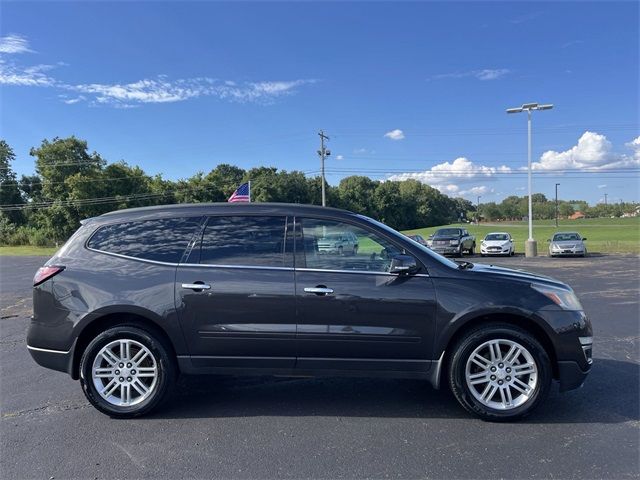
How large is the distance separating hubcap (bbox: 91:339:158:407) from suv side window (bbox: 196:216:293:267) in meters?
0.93

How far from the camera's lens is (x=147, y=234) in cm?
416

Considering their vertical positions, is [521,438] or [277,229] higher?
[277,229]

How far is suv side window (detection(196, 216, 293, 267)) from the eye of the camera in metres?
3.97

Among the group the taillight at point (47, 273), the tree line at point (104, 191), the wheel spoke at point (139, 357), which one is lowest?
the wheel spoke at point (139, 357)

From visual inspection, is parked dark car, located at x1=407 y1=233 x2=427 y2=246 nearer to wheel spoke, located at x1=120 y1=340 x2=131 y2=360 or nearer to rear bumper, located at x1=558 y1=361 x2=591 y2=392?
rear bumper, located at x1=558 y1=361 x2=591 y2=392

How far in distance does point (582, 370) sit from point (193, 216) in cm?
359

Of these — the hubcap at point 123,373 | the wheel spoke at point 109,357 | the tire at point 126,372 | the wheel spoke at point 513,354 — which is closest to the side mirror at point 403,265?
the wheel spoke at point 513,354

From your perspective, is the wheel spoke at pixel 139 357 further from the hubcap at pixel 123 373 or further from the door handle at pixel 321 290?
the door handle at pixel 321 290

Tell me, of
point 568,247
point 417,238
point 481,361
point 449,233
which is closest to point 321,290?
point 481,361

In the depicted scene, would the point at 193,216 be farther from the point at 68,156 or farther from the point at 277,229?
the point at 68,156

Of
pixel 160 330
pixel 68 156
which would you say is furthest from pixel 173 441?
pixel 68 156

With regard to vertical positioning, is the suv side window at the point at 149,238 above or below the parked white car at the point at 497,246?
above

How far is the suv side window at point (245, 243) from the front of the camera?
3969mm

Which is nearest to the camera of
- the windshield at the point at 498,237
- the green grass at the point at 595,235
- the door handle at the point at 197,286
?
the door handle at the point at 197,286
